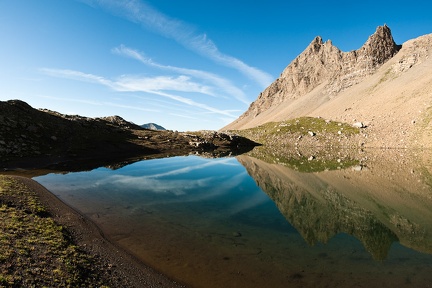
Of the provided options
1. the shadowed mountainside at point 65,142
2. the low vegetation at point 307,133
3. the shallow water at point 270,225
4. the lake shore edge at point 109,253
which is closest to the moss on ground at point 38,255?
the lake shore edge at point 109,253

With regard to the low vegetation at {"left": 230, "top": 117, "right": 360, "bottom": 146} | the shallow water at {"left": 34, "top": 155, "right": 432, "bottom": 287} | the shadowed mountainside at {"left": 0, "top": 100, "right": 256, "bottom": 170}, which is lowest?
the shallow water at {"left": 34, "top": 155, "right": 432, "bottom": 287}

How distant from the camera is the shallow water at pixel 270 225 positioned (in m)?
15.4

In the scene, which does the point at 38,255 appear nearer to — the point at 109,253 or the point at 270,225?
the point at 109,253

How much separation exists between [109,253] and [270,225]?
1385cm

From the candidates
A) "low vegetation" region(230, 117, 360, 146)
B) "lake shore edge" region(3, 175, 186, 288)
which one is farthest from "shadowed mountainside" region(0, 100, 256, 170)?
"low vegetation" region(230, 117, 360, 146)

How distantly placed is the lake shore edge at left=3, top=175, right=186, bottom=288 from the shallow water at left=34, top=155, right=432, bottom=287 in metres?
0.84

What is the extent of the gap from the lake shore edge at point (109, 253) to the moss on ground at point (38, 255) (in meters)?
0.68

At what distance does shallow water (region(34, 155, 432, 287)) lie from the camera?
15422mm

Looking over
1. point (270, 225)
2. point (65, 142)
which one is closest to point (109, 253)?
point (270, 225)

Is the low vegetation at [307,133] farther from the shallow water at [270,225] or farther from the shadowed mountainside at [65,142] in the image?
the shallow water at [270,225]

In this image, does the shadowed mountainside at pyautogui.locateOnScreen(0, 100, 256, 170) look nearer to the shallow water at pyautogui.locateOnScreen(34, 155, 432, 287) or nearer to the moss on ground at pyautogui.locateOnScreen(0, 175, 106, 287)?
the shallow water at pyautogui.locateOnScreen(34, 155, 432, 287)

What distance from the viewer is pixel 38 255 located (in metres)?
14.0

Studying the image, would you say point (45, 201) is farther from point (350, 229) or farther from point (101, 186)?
point (350, 229)

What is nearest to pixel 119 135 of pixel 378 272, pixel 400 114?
pixel 378 272
